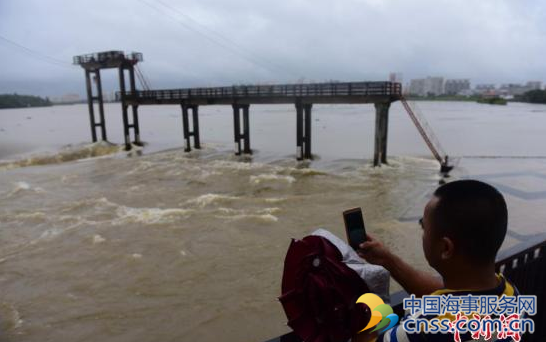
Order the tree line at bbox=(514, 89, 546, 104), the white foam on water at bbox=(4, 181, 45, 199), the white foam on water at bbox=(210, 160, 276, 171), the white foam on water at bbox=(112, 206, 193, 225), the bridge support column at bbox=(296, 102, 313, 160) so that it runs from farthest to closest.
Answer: the tree line at bbox=(514, 89, 546, 104) → the bridge support column at bbox=(296, 102, 313, 160) → the white foam on water at bbox=(210, 160, 276, 171) → the white foam on water at bbox=(4, 181, 45, 199) → the white foam on water at bbox=(112, 206, 193, 225)

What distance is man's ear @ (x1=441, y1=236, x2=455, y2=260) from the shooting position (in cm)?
149

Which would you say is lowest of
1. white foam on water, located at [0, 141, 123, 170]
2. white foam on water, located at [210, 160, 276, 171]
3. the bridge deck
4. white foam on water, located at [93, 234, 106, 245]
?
white foam on water, located at [0, 141, 123, 170]

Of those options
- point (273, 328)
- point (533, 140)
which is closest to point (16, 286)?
point (273, 328)

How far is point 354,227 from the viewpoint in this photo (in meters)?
1.88

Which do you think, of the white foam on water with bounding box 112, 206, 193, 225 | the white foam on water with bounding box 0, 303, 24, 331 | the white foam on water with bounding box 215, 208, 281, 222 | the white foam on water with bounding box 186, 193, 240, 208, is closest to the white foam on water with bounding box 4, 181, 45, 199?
the white foam on water with bounding box 112, 206, 193, 225

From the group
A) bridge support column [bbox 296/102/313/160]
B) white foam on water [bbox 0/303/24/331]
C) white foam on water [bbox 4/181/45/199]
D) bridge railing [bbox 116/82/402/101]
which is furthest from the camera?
bridge support column [bbox 296/102/313/160]

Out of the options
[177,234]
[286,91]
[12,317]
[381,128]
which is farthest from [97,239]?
[286,91]

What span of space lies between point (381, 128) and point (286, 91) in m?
6.34

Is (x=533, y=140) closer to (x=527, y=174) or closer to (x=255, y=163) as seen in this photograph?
(x=527, y=174)

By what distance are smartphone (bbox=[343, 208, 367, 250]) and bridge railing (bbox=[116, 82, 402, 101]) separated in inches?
712

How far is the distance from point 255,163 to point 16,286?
16.3 m

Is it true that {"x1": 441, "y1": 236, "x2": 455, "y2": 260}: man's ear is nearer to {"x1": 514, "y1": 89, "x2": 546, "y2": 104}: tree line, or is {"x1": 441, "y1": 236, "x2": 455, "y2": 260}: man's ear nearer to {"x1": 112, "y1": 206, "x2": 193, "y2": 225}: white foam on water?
{"x1": 112, "y1": 206, "x2": 193, "y2": 225}: white foam on water

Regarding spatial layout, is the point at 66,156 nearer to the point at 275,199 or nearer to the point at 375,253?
the point at 275,199

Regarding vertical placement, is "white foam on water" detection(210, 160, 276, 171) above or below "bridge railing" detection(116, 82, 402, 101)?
below
